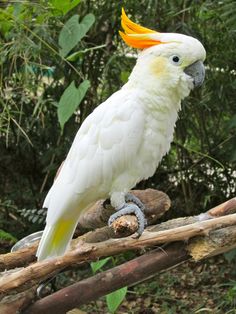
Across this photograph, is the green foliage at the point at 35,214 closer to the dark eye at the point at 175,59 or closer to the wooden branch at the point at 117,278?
the wooden branch at the point at 117,278

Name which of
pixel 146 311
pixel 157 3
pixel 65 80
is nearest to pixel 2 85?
pixel 65 80

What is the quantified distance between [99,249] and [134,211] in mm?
161

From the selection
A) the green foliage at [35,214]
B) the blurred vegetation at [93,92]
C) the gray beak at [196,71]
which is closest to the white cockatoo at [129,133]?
the gray beak at [196,71]

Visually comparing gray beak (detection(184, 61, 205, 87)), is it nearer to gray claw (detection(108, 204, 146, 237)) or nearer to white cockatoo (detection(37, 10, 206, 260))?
white cockatoo (detection(37, 10, 206, 260))

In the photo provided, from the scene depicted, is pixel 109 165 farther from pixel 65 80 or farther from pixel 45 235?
pixel 65 80

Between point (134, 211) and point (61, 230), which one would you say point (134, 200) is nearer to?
point (134, 211)

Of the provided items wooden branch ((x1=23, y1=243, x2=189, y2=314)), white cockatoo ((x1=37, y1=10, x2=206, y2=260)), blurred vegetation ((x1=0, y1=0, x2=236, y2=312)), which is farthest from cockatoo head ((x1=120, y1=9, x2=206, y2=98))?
blurred vegetation ((x1=0, y1=0, x2=236, y2=312))

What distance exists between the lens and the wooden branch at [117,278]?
134 cm

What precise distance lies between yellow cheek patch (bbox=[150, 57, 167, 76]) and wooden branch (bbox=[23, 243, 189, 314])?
0.42m

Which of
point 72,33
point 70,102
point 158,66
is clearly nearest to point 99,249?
point 158,66

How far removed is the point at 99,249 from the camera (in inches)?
50.8

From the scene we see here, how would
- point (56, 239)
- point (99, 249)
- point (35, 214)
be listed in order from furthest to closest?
point (35, 214)
point (56, 239)
point (99, 249)

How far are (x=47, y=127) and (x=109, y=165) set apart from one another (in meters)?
1.15

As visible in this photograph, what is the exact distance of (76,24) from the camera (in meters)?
1.89
